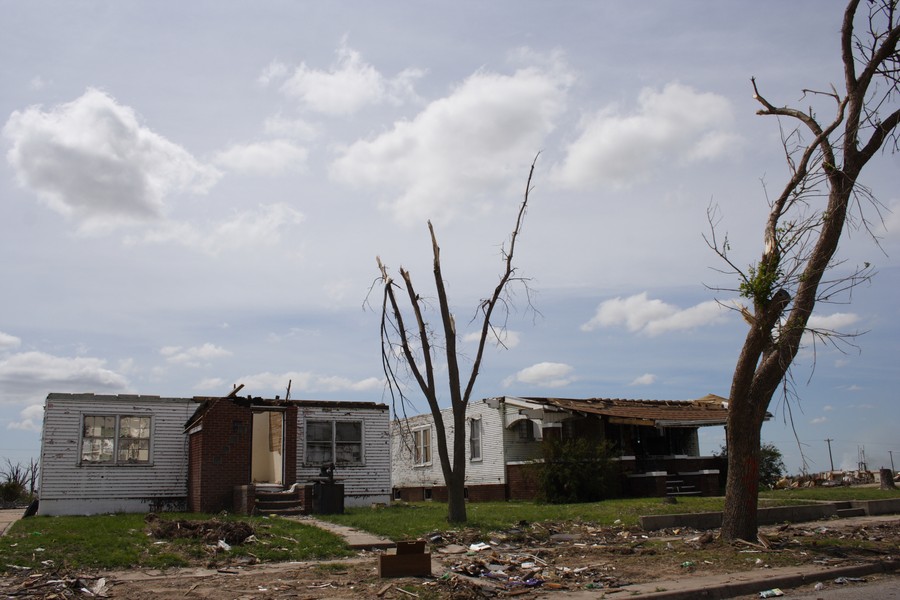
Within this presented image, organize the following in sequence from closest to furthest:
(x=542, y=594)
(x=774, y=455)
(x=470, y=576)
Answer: (x=542, y=594) → (x=470, y=576) → (x=774, y=455)

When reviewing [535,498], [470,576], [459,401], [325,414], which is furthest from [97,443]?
[470,576]

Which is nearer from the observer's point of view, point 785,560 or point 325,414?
point 785,560

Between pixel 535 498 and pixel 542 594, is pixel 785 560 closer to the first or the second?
pixel 542 594

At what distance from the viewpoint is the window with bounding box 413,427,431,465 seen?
103 feet

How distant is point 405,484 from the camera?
109ft

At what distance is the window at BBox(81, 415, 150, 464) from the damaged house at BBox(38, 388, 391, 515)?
3 centimetres

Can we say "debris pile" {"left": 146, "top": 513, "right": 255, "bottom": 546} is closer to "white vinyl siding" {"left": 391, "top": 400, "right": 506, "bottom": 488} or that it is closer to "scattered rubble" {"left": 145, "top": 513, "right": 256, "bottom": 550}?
"scattered rubble" {"left": 145, "top": 513, "right": 256, "bottom": 550}

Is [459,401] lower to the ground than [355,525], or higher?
higher

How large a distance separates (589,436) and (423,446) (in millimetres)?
8340

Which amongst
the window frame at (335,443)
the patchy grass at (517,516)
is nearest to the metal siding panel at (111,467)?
the window frame at (335,443)

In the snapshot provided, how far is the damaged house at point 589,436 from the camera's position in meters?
24.8

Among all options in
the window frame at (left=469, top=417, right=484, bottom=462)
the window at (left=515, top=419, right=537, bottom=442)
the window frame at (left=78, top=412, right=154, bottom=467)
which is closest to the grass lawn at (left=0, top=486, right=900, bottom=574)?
the window frame at (left=78, top=412, right=154, bottom=467)

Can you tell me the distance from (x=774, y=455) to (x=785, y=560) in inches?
819

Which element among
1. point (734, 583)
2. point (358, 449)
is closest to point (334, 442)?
point (358, 449)
